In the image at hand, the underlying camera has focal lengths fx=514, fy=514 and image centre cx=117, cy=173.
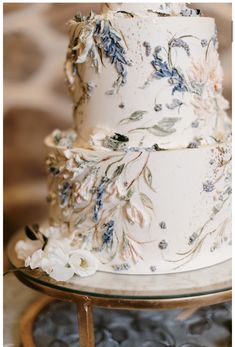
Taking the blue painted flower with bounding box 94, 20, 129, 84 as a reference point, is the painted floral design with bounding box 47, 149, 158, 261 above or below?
below

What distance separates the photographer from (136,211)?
1.03 m

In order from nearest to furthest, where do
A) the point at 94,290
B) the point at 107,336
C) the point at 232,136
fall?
the point at 94,290 < the point at 232,136 < the point at 107,336

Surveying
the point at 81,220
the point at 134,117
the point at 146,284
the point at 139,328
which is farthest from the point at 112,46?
the point at 139,328

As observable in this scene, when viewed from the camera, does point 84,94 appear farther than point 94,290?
Yes

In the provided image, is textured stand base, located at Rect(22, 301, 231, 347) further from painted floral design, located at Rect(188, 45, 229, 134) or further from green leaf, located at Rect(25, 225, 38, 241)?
painted floral design, located at Rect(188, 45, 229, 134)

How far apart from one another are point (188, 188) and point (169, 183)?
4 cm

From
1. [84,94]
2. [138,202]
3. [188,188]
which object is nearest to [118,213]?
[138,202]

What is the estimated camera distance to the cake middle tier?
1027 millimetres

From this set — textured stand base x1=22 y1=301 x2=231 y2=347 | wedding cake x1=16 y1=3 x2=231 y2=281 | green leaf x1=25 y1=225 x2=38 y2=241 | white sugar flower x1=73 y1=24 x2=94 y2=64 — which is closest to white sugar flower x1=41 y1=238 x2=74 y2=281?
wedding cake x1=16 y1=3 x2=231 y2=281

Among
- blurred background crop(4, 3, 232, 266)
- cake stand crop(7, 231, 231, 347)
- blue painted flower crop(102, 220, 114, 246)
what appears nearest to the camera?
cake stand crop(7, 231, 231, 347)

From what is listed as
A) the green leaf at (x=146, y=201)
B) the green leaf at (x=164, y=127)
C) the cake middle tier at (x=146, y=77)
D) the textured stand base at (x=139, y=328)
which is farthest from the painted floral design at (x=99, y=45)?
the textured stand base at (x=139, y=328)

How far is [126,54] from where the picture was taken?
103 cm

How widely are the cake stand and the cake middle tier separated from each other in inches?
10.6

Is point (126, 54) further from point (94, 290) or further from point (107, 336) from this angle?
point (107, 336)
